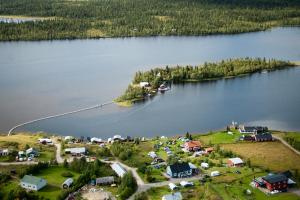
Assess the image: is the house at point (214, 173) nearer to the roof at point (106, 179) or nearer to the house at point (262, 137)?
the roof at point (106, 179)

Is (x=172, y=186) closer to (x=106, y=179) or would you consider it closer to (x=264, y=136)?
(x=106, y=179)

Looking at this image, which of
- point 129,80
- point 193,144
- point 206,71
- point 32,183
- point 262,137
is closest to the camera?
point 32,183

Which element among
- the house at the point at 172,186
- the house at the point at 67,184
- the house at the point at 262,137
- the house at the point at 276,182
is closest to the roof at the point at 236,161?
the house at the point at 276,182

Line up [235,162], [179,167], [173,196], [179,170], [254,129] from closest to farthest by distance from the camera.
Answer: [173,196], [179,170], [179,167], [235,162], [254,129]

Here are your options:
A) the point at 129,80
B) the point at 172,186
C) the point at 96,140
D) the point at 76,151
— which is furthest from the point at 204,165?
the point at 129,80

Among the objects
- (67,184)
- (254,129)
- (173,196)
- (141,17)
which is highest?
(141,17)

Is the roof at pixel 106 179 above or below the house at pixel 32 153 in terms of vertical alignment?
below

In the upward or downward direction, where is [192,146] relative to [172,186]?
upward


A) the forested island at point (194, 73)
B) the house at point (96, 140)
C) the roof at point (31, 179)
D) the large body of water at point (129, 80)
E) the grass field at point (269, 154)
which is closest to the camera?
the roof at point (31, 179)
